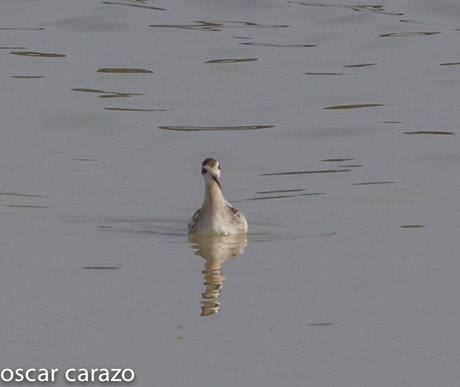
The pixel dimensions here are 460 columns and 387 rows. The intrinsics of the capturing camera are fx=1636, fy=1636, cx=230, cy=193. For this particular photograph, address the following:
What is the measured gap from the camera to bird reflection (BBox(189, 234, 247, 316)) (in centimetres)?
1534

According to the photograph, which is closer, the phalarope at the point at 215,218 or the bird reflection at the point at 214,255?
the bird reflection at the point at 214,255

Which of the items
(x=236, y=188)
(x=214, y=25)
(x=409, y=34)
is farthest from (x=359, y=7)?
(x=236, y=188)

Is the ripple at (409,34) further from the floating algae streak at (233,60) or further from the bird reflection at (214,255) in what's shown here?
the bird reflection at (214,255)

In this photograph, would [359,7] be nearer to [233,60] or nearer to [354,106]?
[233,60]

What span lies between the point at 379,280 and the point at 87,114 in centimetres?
1006

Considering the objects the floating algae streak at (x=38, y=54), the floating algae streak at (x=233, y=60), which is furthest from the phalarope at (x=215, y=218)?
the floating algae streak at (x=38, y=54)

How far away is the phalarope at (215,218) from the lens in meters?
18.2

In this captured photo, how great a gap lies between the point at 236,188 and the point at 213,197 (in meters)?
2.56

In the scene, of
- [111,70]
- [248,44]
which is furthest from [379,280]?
[248,44]

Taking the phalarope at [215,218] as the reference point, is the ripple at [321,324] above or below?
above

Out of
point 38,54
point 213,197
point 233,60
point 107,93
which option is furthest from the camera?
point 38,54

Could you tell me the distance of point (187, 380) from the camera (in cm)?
1285

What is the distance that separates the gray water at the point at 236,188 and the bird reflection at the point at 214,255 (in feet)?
0.13

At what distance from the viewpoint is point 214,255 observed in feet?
57.6
